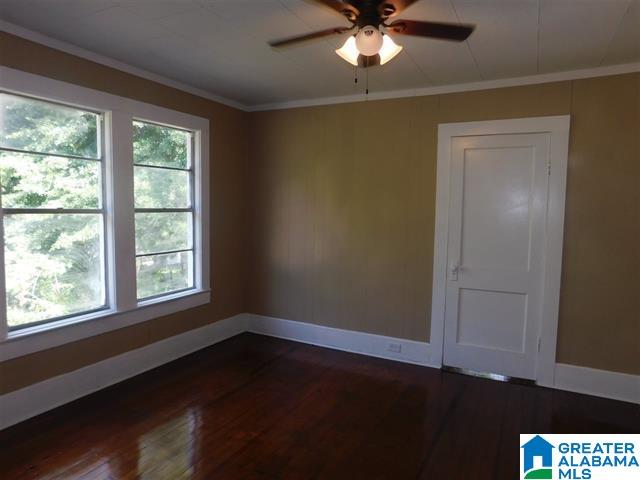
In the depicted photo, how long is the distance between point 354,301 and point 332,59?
89.4 inches

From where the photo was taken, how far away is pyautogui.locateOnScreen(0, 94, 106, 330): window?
268cm

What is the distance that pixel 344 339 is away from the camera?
420 centimetres

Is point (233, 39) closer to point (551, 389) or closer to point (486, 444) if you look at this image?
point (486, 444)

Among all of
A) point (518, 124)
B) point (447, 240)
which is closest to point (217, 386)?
point (447, 240)

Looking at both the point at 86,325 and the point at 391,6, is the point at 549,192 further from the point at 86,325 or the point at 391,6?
the point at 86,325

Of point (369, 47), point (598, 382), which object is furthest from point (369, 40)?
point (598, 382)

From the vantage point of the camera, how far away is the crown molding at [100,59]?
2573 mm

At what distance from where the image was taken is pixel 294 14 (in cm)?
230

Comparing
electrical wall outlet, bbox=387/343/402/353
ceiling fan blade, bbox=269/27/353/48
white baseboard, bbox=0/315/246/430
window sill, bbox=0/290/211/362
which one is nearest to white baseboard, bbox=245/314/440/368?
electrical wall outlet, bbox=387/343/402/353

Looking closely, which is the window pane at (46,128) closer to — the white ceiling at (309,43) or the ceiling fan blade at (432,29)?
the white ceiling at (309,43)

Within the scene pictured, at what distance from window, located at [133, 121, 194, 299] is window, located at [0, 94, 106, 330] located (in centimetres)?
38

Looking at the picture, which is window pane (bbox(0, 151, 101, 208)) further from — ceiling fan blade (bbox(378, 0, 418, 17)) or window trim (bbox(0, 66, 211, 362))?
ceiling fan blade (bbox(378, 0, 418, 17))

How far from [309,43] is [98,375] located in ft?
9.42

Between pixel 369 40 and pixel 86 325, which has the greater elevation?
pixel 369 40
